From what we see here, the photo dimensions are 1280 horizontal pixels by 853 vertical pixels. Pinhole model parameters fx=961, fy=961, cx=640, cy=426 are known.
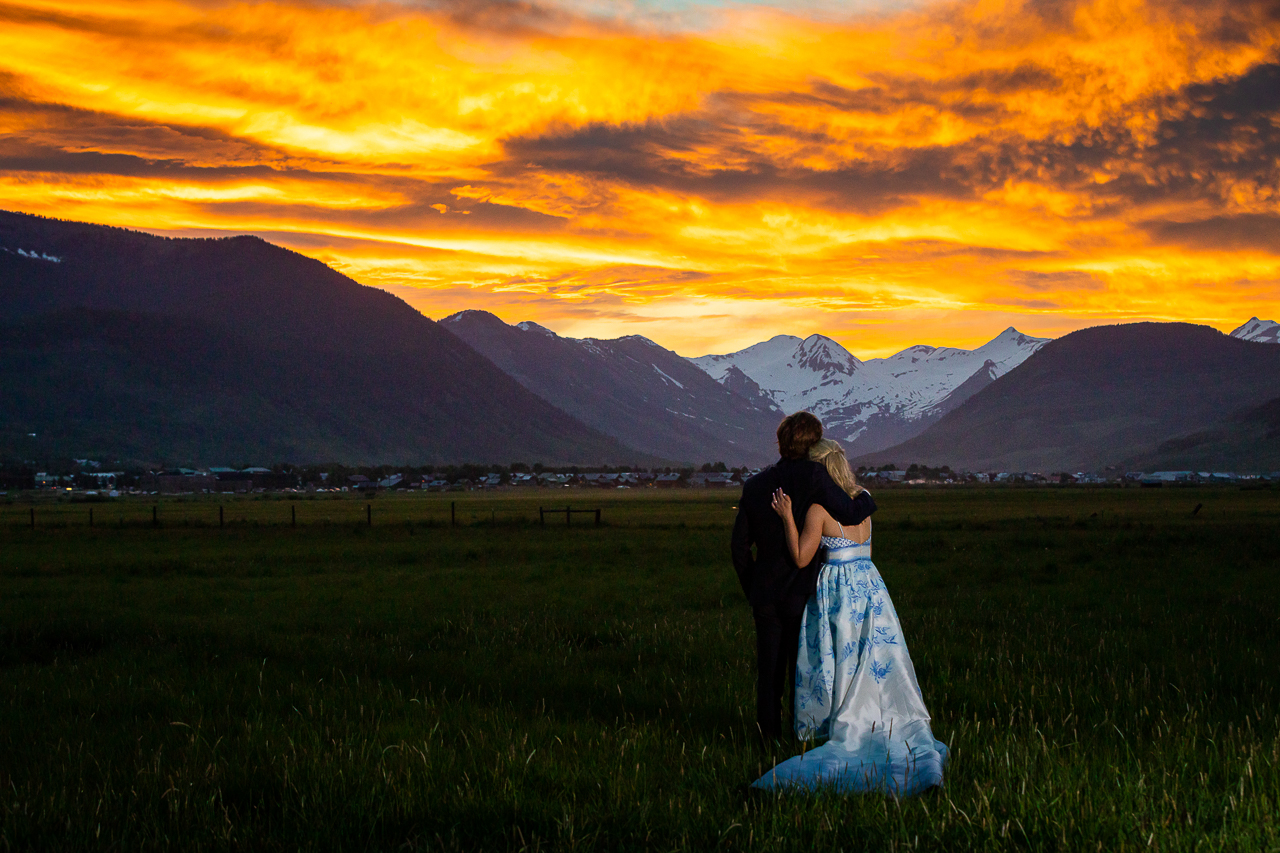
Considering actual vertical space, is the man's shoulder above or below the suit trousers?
above

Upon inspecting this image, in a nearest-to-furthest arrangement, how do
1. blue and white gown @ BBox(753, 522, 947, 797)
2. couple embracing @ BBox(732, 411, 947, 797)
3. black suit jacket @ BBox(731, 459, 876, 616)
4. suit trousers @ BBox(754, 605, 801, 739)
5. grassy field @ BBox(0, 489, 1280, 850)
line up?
grassy field @ BBox(0, 489, 1280, 850) < blue and white gown @ BBox(753, 522, 947, 797) < couple embracing @ BBox(732, 411, 947, 797) < black suit jacket @ BBox(731, 459, 876, 616) < suit trousers @ BBox(754, 605, 801, 739)

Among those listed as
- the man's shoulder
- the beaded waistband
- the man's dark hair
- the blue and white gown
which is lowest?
the blue and white gown

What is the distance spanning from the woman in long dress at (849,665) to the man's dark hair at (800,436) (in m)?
0.10

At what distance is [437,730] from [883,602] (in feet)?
13.4

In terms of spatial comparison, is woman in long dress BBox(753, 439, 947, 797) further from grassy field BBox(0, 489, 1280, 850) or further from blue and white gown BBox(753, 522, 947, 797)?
grassy field BBox(0, 489, 1280, 850)

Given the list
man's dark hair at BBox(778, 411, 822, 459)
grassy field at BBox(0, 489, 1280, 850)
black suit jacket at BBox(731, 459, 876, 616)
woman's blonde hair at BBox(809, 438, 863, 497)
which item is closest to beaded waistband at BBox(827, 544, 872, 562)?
black suit jacket at BBox(731, 459, 876, 616)

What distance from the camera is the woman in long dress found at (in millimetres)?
7273

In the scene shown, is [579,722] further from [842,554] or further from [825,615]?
[842,554]

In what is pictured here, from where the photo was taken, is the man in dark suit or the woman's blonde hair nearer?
the woman's blonde hair

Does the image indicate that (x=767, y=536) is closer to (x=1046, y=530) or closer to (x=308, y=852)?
(x=308, y=852)

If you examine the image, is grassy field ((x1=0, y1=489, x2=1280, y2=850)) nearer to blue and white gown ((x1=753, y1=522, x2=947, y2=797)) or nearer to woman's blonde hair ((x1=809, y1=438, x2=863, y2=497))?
blue and white gown ((x1=753, y1=522, x2=947, y2=797))

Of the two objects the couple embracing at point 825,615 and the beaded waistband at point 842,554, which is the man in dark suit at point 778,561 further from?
the beaded waistband at point 842,554

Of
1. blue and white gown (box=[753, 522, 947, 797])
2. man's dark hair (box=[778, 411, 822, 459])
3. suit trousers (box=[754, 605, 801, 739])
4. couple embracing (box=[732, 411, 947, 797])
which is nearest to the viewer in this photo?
blue and white gown (box=[753, 522, 947, 797])

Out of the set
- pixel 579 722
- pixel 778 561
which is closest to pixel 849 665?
pixel 778 561
